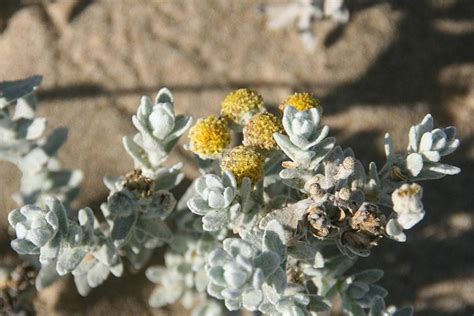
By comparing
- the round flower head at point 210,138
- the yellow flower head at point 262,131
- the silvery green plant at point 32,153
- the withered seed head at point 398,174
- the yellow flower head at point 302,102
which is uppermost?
the yellow flower head at point 302,102

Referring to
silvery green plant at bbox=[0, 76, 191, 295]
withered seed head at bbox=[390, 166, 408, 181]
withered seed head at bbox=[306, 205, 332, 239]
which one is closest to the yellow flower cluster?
silvery green plant at bbox=[0, 76, 191, 295]

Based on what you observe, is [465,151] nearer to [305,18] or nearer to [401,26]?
[401,26]

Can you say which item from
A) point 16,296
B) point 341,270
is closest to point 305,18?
point 341,270

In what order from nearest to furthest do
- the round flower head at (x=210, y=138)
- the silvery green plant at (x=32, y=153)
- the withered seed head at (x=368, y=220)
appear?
1. the withered seed head at (x=368, y=220)
2. the round flower head at (x=210, y=138)
3. the silvery green plant at (x=32, y=153)

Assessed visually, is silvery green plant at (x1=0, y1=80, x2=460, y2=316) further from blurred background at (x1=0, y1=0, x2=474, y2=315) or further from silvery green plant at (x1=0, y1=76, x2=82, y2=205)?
blurred background at (x1=0, y1=0, x2=474, y2=315)

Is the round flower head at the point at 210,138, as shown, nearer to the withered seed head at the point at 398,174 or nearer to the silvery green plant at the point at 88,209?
the silvery green plant at the point at 88,209

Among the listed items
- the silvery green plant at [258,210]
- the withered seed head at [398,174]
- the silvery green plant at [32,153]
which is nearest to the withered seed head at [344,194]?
the silvery green plant at [258,210]

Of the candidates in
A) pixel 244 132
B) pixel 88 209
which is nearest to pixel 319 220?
pixel 244 132
